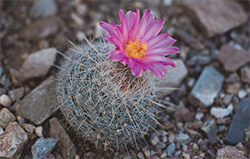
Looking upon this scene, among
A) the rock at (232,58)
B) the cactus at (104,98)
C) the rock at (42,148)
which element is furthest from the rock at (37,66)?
the rock at (232,58)

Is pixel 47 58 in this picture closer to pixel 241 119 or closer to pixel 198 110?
pixel 198 110

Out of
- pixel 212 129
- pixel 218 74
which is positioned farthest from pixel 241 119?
pixel 218 74

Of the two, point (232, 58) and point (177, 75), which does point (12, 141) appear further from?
point (232, 58)

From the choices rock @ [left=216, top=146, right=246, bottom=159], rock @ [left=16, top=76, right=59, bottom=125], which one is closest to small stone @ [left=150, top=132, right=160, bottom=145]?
rock @ [left=216, top=146, right=246, bottom=159]

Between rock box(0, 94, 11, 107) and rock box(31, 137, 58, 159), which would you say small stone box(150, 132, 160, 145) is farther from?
rock box(0, 94, 11, 107)

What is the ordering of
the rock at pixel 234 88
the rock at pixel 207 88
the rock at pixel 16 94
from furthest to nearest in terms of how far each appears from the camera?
the rock at pixel 234 88, the rock at pixel 207 88, the rock at pixel 16 94

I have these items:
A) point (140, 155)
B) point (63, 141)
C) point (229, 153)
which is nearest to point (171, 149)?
point (140, 155)

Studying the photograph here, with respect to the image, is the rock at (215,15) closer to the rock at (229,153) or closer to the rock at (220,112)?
the rock at (220,112)
